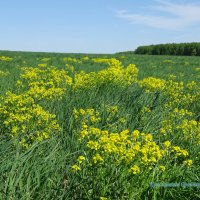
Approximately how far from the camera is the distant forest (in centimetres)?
7681

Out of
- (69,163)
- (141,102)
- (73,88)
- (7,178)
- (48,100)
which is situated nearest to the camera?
(7,178)

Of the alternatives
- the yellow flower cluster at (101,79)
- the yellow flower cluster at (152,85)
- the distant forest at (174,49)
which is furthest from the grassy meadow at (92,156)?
the distant forest at (174,49)

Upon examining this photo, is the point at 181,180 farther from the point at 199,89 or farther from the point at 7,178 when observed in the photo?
the point at 199,89

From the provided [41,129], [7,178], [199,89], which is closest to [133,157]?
[7,178]

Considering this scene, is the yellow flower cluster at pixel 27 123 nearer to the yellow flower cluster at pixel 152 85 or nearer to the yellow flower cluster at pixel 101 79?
the yellow flower cluster at pixel 101 79

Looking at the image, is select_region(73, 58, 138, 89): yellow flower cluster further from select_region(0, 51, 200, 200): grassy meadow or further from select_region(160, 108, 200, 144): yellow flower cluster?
select_region(160, 108, 200, 144): yellow flower cluster

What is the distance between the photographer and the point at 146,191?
371 cm

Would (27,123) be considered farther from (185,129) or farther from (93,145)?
(185,129)

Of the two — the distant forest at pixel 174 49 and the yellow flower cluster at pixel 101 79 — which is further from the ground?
the yellow flower cluster at pixel 101 79

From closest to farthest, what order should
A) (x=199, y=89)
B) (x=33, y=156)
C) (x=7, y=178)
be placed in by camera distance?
(x=7, y=178) < (x=33, y=156) < (x=199, y=89)

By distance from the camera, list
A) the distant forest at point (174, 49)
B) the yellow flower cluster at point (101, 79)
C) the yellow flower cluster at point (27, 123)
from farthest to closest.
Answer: the distant forest at point (174, 49)
the yellow flower cluster at point (101, 79)
the yellow flower cluster at point (27, 123)

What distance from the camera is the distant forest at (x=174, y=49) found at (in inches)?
3024

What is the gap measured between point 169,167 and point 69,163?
1119 mm

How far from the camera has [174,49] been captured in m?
81.5
